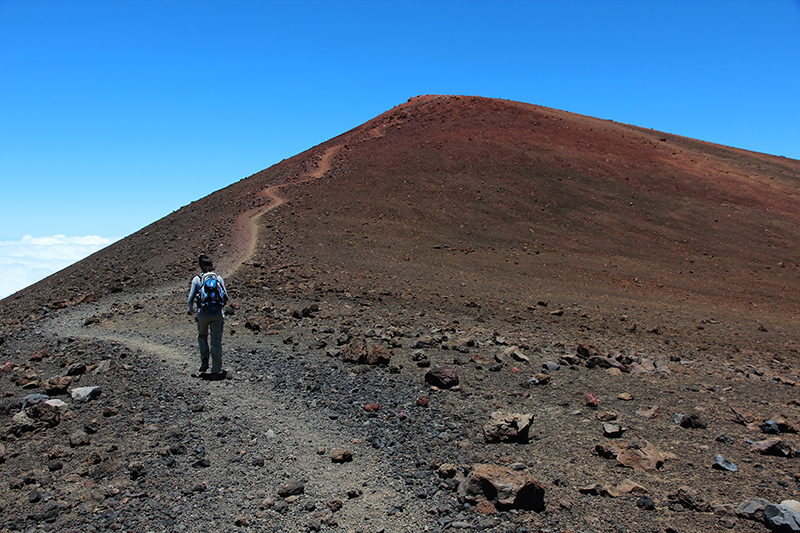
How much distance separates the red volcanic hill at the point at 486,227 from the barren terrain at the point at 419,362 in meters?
0.15

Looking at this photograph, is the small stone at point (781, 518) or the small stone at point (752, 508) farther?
the small stone at point (752, 508)

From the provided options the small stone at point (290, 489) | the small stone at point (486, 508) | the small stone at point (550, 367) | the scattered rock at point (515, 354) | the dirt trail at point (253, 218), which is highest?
the dirt trail at point (253, 218)

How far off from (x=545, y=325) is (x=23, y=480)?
958 centimetres

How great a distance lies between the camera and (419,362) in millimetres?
7727

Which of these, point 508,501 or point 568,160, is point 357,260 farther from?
point 568,160

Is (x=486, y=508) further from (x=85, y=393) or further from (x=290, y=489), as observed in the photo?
(x=85, y=393)

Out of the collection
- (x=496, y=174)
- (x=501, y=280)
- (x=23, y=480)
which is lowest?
(x=23, y=480)

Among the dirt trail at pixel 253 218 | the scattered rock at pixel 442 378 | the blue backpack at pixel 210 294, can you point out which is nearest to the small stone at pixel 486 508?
the scattered rock at pixel 442 378

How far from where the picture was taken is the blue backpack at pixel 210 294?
7.27 metres

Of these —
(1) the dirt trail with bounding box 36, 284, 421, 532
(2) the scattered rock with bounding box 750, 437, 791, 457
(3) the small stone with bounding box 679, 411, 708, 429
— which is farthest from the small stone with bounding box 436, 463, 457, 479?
(2) the scattered rock with bounding box 750, 437, 791, 457

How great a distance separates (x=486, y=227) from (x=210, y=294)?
1453cm

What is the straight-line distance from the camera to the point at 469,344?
8930 millimetres

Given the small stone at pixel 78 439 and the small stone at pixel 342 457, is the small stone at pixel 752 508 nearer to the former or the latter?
the small stone at pixel 342 457

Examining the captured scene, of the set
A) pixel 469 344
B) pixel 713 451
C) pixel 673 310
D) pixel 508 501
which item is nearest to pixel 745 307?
pixel 673 310
